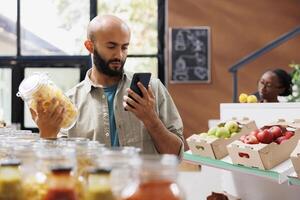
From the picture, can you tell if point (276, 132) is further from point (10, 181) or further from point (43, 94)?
point (10, 181)

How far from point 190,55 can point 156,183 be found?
712 centimetres

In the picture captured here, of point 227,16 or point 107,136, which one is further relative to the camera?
point 227,16

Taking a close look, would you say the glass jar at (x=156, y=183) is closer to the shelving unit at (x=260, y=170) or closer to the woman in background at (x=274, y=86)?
the shelving unit at (x=260, y=170)

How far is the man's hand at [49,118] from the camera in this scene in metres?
1.96

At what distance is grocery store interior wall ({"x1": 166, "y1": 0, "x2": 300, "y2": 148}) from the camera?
25.9 ft

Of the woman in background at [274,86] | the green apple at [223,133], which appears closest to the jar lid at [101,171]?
the green apple at [223,133]

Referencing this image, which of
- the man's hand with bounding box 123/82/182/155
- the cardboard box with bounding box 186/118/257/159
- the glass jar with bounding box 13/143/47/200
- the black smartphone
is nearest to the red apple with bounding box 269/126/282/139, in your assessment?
the cardboard box with bounding box 186/118/257/159

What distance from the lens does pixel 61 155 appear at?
999 millimetres

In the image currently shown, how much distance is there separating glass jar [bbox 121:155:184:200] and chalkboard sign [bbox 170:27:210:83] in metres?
7.00

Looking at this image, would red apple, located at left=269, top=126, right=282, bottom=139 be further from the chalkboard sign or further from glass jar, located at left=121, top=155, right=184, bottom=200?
the chalkboard sign

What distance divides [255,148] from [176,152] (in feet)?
2.40

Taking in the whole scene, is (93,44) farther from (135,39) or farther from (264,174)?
(135,39)

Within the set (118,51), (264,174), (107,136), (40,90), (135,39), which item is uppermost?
(135,39)

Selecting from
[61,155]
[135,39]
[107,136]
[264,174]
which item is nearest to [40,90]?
[107,136]
